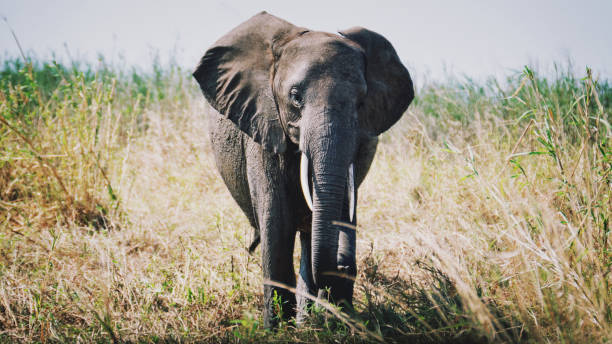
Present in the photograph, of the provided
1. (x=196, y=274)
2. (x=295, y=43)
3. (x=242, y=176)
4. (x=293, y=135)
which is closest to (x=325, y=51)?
(x=295, y=43)

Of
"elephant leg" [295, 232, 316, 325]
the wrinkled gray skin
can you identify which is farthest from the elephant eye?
"elephant leg" [295, 232, 316, 325]

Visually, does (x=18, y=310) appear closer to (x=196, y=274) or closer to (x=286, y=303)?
(x=196, y=274)

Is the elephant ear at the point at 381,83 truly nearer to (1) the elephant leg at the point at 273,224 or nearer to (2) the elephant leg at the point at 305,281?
(1) the elephant leg at the point at 273,224

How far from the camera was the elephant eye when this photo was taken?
2.56 m

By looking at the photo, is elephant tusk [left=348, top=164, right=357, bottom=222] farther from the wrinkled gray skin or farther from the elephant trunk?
the elephant trunk

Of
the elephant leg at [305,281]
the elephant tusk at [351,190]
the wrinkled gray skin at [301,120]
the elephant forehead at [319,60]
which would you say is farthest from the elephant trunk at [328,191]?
the elephant leg at [305,281]

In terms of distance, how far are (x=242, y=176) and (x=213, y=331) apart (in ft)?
3.84

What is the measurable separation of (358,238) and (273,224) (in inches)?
87.1

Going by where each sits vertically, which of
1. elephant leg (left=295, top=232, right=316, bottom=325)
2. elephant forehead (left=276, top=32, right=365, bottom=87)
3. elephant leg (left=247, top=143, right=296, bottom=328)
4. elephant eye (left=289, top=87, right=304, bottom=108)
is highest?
elephant forehead (left=276, top=32, right=365, bottom=87)

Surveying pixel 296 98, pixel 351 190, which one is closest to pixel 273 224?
pixel 351 190

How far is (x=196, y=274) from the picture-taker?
392cm

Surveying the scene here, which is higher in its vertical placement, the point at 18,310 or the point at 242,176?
the point at 242,176

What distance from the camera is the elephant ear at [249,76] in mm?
2789

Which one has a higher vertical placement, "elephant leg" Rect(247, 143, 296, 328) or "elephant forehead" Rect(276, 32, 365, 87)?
"elephant forehead" Rect(276, 32, 365, 87)
